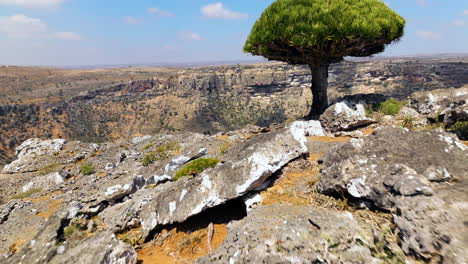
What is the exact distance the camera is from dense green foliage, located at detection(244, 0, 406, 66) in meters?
12.2

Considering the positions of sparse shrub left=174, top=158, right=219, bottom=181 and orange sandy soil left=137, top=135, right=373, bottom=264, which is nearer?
orange sandy soil left=137, top=135, right=373, bottom=264

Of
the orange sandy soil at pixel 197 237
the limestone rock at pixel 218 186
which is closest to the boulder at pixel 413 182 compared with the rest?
the orange sandy soil at pixel 197 237

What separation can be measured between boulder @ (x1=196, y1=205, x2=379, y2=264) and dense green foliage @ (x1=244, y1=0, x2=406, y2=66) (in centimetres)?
1058

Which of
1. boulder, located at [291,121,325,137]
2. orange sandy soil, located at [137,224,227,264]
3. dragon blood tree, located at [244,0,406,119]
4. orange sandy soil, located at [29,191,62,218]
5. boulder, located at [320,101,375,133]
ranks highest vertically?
dragon blood tree, located at [244,0,406,119]

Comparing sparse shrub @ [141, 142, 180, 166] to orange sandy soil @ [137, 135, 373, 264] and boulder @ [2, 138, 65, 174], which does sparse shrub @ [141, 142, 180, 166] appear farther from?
boulder @ [2, 138, 65, 174]

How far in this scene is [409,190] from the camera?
4047mm

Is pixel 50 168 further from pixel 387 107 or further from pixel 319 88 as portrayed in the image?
pixel 387 107

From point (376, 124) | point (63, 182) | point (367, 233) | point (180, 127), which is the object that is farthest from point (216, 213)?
point (180, 127)

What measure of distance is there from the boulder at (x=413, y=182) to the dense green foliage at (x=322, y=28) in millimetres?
7965

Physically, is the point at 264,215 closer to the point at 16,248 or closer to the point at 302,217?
the point at 302,217

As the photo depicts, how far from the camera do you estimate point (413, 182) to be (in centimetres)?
414

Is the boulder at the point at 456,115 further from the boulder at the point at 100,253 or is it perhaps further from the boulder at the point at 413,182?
the boulder at the point at 100,253

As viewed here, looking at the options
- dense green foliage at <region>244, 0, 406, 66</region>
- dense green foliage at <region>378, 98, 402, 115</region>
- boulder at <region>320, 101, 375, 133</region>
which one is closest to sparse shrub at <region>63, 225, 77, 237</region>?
boulder at <region>320, 101, 375, 133</region>

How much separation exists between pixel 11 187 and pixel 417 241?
1044 inches
